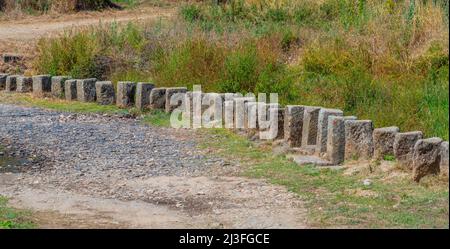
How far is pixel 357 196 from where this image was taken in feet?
31.0

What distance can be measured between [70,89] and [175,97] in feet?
7.30

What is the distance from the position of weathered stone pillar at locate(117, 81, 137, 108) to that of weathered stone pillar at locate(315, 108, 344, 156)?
462cm

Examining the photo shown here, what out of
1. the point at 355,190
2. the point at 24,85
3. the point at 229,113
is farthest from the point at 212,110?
the point at 24,85

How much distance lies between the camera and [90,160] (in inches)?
451

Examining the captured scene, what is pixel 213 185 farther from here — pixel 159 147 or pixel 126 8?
pixel 126 8

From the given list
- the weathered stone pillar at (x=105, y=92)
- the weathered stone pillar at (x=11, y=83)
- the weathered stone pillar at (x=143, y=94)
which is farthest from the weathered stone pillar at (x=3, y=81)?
the weathered stone pillar at (x=143, y=94)

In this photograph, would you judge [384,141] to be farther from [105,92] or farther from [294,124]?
[105,92]

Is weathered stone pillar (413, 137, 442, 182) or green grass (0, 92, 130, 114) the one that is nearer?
weathered stone pillar (413, 137, 442, 182)

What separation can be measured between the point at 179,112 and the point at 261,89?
1262 mm

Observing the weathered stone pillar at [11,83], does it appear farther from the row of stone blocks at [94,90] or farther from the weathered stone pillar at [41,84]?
the weathered stone pillar at [41,84]

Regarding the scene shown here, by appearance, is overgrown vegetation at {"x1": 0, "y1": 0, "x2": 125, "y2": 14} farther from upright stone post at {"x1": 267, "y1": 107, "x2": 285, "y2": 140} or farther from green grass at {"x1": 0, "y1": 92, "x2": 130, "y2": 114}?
upright stone post at {"x1": 267, "y1": 107, "x2": 285, "y2": 140}

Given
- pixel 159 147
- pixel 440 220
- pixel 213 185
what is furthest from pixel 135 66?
pixel 440 220

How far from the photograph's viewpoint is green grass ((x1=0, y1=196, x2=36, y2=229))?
8.48m

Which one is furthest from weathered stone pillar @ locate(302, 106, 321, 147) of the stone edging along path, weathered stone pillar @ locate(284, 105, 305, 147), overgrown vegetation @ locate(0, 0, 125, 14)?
Result: overgrown vegetation @ locate(0, 0, 125, 14)
